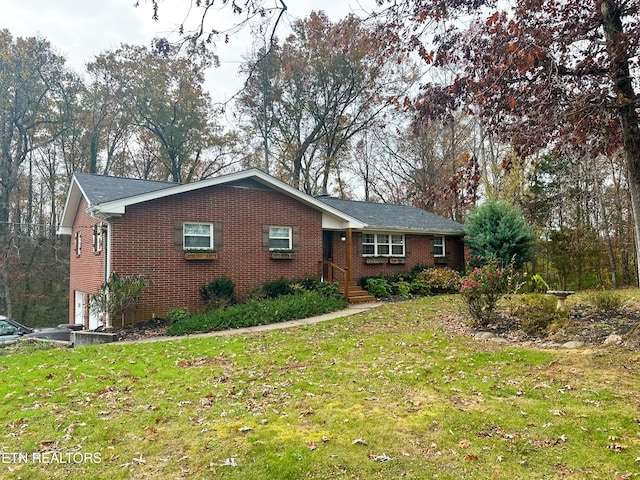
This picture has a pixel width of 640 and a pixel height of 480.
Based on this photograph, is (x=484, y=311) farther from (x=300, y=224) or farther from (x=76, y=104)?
(x=76, y=104)

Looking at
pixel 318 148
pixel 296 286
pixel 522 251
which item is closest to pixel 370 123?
pixel 318 148

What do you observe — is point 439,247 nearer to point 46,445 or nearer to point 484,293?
point 484,293

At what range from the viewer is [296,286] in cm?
1439

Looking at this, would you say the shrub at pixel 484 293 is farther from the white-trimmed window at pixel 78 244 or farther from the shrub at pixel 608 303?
the white-trimmed window at pixel 78 244

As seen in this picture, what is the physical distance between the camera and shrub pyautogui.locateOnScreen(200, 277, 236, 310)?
41.9 ft

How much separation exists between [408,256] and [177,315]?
10789 millimetres

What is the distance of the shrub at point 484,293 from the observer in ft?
29.2

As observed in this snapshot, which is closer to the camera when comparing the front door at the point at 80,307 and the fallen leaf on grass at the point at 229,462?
the fallen leaf on grass at the point at 229,462

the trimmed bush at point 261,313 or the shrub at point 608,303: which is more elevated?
the shrub at point 608,303

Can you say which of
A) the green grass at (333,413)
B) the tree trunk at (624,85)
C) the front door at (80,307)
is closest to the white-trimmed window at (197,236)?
the green grass at (333,413)

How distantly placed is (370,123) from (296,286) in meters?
16.5

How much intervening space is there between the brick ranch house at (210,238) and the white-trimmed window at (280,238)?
0.12ft

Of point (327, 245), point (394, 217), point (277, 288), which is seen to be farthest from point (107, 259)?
point (394, 217)

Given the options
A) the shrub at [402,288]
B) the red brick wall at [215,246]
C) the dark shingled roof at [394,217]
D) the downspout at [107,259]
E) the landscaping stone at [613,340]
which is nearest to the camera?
the landscaping stone at [613,340]
